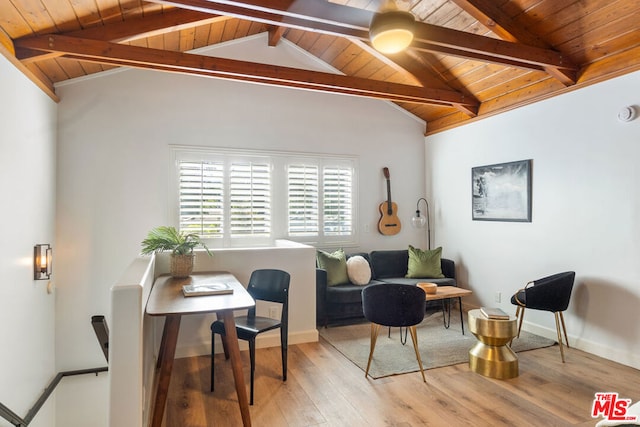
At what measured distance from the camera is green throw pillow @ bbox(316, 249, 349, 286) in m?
4.66

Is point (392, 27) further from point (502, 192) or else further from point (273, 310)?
point (502, 192)

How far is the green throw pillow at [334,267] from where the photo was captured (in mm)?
4656

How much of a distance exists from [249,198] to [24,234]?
2.36 meters

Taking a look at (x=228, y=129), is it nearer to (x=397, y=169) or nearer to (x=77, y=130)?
(x=77, y=130)

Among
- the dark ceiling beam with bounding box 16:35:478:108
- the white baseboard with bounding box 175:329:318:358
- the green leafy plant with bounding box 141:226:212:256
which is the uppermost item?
the dark ceiling beam with bounding box 16:35:478:108

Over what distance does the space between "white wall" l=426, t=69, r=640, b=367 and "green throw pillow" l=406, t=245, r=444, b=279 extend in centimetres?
47

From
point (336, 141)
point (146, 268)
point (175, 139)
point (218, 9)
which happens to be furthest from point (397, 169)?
point (146, 268)

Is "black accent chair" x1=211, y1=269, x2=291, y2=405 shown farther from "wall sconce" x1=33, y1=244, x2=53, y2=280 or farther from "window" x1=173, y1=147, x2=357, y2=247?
"wall sconce" x1=33, y1=244, x2=53, y2=280

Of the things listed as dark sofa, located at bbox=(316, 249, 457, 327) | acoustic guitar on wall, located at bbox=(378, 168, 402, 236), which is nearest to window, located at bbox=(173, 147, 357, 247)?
acoustic guitar on wall, located at bbox=(378, 168, 402, 236)

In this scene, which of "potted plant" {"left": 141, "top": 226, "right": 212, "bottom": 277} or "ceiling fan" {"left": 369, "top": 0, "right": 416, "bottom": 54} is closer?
"ceiling fan" {"left": 369, "top": 0, "right": 416, "bottom": 54}

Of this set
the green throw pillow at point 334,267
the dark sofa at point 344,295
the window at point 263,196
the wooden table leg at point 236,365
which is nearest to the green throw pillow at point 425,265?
the dark sofa at point 344,295

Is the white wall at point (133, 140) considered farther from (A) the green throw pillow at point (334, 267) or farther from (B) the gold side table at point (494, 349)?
(B) the gold side table at point (494, 349)

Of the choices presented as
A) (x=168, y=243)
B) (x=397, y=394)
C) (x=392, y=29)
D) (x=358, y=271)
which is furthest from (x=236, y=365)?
(x=358, y=271)

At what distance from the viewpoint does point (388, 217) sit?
18.4ft
